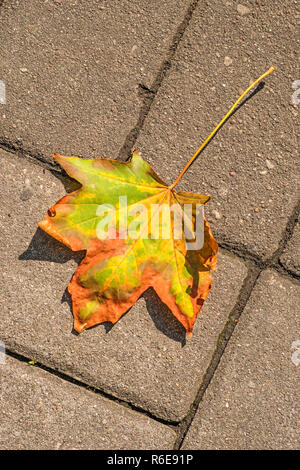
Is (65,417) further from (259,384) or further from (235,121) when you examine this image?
(235,121)

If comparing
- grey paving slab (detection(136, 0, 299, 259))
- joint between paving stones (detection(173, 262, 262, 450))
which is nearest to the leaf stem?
grey paving slab (detection(136, 0, 299, 259))

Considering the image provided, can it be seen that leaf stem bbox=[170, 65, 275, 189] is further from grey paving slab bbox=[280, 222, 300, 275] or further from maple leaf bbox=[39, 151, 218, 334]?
grey paving slab bbox=[280, 222, 300, 275]

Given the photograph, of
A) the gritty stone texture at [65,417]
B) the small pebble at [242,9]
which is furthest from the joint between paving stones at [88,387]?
the small pebble at [242,9]

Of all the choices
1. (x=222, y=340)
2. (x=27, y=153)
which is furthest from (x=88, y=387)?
(x=27, y=153)

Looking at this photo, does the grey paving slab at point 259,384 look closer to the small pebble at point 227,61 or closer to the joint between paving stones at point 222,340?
the joint between paving stones at point 222,340
